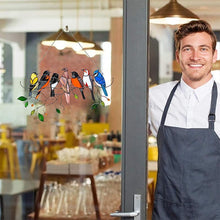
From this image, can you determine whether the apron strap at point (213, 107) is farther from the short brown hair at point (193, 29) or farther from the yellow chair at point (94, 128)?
the yellow chair at point (94, 128)

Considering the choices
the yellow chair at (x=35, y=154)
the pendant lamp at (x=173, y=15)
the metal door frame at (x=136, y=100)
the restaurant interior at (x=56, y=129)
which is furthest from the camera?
the yellow chair at (x=35, y=154)

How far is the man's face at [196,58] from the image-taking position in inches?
94.3

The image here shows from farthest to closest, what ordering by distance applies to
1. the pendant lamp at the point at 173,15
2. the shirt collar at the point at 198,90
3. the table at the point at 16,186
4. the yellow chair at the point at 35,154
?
the yellow chair at the point at 35,154
the table at the point at 16,186
the pendant lamp at the point at 173,15
the shirt collar at the point at 198,90

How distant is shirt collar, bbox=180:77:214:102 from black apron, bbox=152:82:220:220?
82 millimetres

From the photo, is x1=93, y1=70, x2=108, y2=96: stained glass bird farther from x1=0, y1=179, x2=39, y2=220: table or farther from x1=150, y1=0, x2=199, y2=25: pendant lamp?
x1=0, y1=179, x2=39, y2=220: table

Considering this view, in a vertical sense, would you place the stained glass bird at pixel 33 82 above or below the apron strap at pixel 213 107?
above

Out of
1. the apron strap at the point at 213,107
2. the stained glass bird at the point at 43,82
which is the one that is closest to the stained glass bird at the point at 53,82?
the stained glass bird at the point at 43,82

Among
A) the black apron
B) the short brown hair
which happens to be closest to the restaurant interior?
the short brown hair

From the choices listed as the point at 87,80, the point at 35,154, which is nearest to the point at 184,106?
the point at 87,80

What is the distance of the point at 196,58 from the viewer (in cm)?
239

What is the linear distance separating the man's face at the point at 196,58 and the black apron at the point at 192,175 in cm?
17

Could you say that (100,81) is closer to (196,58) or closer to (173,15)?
(196,58)

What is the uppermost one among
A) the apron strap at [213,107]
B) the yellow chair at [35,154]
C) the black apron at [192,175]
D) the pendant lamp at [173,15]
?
the pendant lamp at [173,15]

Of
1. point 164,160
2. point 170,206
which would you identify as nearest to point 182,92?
point 164,160
